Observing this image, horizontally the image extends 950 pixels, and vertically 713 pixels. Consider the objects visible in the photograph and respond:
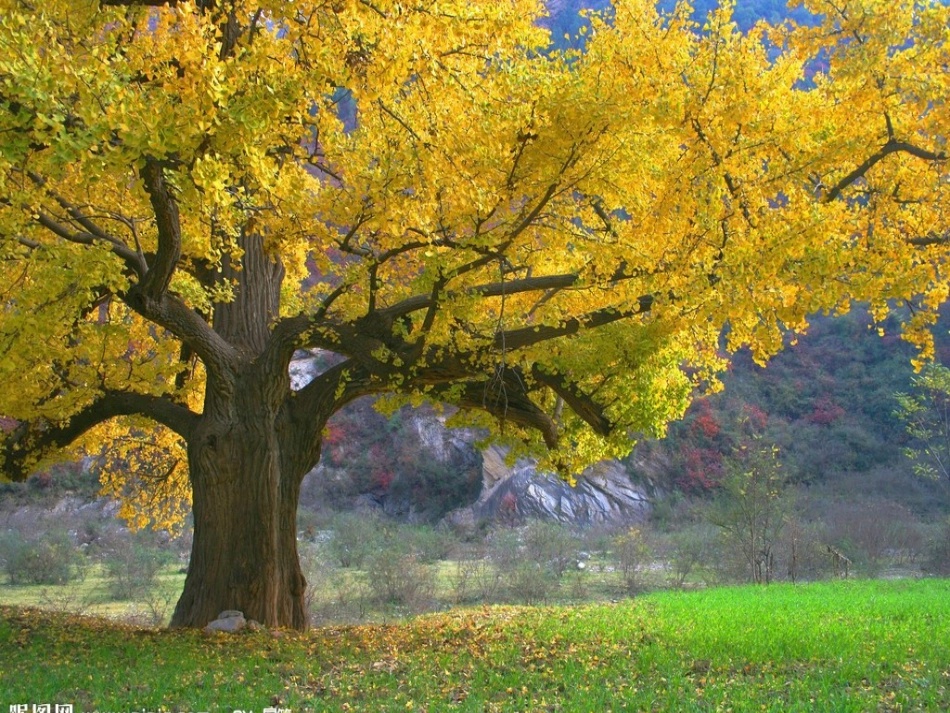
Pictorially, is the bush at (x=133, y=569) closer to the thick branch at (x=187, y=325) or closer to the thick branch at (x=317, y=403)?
the thick branch at (x=317, y=403)

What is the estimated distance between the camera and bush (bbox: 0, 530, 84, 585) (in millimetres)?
18141

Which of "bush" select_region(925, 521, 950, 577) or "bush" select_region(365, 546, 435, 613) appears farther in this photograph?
Answer: "bush" select_region(925, 521, 950, 577)

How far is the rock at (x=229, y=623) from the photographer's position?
Result: 7.18 m

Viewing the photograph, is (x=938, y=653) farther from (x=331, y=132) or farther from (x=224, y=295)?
(x=224, y=295)

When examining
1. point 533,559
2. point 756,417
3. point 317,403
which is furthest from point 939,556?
point 317,403

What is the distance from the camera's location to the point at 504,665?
19.8 feet

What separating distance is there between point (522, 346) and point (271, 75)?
3814mm

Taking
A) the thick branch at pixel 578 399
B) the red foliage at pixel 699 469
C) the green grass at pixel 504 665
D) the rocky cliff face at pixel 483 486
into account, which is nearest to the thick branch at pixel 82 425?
the green grass at pixel 504 665

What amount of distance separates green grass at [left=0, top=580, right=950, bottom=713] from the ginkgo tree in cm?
140

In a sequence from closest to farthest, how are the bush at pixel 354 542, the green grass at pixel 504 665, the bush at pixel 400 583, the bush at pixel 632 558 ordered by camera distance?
the green grass at pixel 504 665 → the bush at pixel 400 583 → the bush at pixel 632 558 → the bush at pixel 354 542

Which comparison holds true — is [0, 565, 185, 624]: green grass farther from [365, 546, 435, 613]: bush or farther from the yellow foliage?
the yellow foliage

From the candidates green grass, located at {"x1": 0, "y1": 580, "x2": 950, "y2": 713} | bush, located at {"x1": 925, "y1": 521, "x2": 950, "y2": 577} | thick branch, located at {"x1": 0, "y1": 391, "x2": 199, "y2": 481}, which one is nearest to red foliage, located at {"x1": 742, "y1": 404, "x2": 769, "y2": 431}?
bush, located at {"x1": 925, "y1": 521, "x2": 950, "y2": 577}

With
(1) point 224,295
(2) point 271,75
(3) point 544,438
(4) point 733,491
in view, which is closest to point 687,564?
(4) point 733,491

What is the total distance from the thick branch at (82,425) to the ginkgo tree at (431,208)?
31 mm
